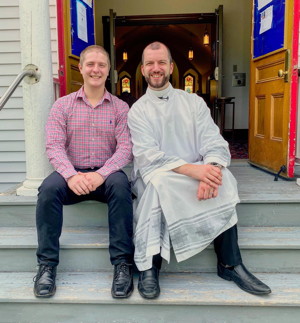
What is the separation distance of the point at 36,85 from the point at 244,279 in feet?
5.67

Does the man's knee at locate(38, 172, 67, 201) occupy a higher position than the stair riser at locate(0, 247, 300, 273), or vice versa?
the man's knee at locate(38, 172, 67, 201)

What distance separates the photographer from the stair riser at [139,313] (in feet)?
5.47

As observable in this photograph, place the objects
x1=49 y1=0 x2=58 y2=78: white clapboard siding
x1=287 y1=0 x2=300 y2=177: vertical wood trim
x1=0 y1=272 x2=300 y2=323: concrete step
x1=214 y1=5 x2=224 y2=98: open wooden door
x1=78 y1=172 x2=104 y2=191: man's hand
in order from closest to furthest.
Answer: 1. x1=0 y1=272 x2=300 y2=323: concrete step
2. x1=78 y1=172 x2=104 y2=191: man's hand
3. x1=287 y1=0 x2=300 y2=177: vertical wood trim
4. x1=49 y1=0 x2=58 y2=78: white clapboard siding
5. x1=214 y1=5 x2=224 y2=98: open wooden door

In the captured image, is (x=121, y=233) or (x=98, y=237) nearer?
(x=121, y=233)

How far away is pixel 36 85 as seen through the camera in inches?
93.0

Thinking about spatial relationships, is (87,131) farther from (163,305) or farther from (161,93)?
(163,305)

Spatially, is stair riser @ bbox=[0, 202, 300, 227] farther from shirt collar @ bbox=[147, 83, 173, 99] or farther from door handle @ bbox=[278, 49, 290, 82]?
door handle @ bbox=[278, 49, 290, 82]

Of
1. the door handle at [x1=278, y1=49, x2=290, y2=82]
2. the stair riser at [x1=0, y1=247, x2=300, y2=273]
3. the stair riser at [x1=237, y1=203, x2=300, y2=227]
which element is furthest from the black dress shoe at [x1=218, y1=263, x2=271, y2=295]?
the door handle at [x1=278, y1=49, x2=290, y2=82]

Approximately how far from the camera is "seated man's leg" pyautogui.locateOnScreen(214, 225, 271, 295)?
1.76 m

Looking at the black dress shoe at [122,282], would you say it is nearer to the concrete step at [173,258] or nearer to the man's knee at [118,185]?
the concrete step at [173,258]

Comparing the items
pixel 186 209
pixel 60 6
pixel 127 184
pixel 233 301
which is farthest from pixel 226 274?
pixel 60 6

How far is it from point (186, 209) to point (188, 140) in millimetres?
471

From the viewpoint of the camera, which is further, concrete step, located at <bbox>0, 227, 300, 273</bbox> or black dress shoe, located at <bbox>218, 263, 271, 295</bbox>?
concrete step, located at <bbox>0, 227, 300, 273</bbox>

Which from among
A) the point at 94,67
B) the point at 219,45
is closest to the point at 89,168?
the point at 94,67
